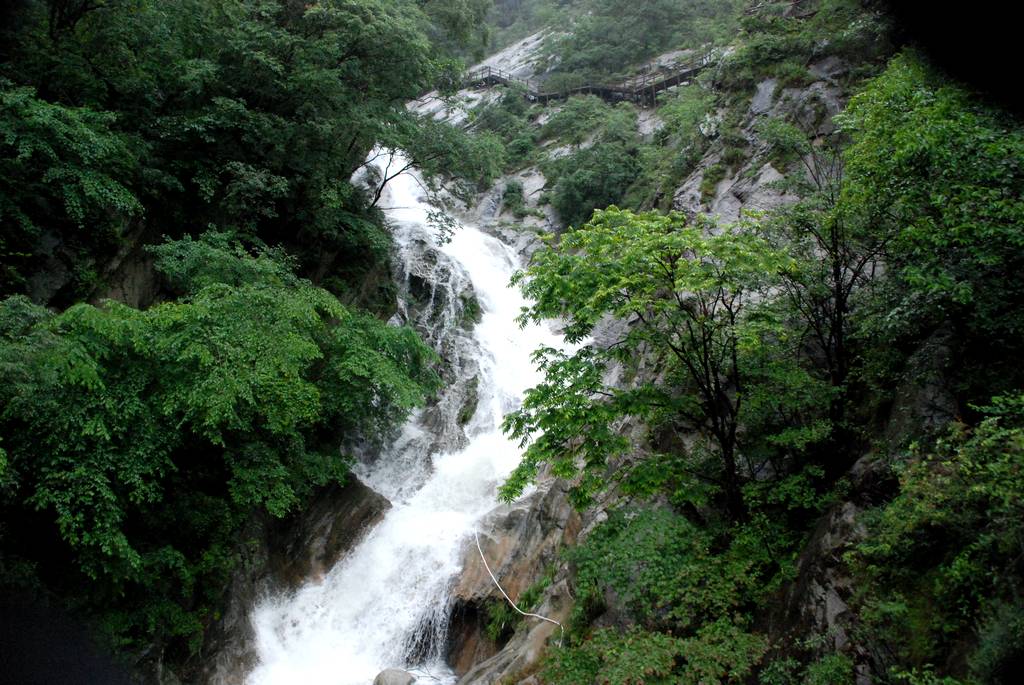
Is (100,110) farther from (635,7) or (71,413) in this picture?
(635,7)

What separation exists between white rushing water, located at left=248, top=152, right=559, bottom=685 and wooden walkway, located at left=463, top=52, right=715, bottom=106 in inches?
661

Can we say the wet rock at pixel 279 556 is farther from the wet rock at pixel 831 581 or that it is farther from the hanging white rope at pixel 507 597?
the wet rock at pixel 831 581

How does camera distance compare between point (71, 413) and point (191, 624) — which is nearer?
point (71, 413)

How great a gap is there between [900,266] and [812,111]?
8.40m

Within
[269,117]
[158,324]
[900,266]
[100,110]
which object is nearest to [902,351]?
[900,266]

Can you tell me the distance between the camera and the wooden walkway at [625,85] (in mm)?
31141

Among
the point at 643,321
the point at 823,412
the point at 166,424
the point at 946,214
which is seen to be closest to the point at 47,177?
the point at 166,424

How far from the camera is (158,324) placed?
9680 millimetres

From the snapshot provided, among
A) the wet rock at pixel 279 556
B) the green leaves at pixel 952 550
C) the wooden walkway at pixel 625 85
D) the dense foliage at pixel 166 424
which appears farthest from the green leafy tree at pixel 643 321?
the wooden walkway at pixel 625 85

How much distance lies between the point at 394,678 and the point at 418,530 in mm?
3633

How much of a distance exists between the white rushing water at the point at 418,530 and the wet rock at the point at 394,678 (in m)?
0.37

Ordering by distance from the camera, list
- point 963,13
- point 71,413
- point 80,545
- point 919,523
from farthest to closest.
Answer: point 80,545, point 71,413, point 919,523, point 963,13

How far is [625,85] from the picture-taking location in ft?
109

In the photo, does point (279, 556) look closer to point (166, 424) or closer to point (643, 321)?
point (166, 424)
